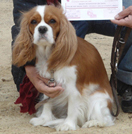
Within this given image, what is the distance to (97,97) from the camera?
2.61m

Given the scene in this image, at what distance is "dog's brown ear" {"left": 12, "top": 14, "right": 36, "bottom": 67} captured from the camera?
7.76 ft

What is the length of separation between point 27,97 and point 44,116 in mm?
282

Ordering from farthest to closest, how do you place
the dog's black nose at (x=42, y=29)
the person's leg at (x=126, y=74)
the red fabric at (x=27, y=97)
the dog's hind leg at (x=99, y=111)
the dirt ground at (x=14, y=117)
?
the person's leg at (x=126, y=74) → the red fabric at (x=27, y=97) → the dog's hind leg at (x=99, y=111) → the dirt ground at (x=14, y=117) → the dog's black nose at (x=42, y=29)

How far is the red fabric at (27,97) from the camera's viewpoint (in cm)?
280

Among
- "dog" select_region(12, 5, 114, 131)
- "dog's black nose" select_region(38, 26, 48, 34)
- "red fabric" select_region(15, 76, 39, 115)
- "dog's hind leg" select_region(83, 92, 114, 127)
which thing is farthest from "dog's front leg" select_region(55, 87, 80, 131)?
"dog's black nose" select_region(38, 26, 48, 34)

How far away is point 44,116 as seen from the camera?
8.66 feet

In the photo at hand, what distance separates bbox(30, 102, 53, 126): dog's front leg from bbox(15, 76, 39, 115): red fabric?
0.16m

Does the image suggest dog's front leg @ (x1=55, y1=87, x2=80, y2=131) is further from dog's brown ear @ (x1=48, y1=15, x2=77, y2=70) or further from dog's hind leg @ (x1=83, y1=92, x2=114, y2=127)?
dog's brown ear @ (x1=48, y1=15, x2=77, y2=70)

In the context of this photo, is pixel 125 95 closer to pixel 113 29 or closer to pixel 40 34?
pixel 113 29

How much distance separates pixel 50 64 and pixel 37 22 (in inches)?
13.3

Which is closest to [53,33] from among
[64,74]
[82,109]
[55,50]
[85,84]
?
[55,50]

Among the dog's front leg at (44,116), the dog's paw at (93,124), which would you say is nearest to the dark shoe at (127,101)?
the dog's paw at (93,124)

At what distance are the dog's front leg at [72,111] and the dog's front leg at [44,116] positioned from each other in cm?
16

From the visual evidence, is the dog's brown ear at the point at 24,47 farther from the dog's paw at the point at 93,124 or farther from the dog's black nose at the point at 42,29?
the dog's paw at the point at 93,124
